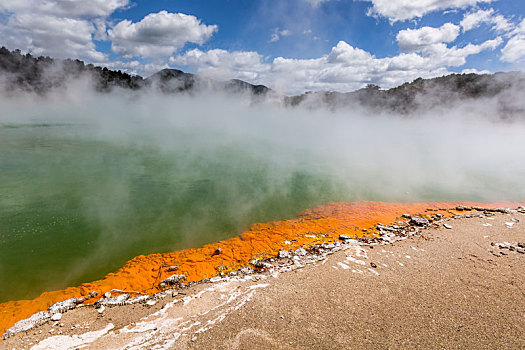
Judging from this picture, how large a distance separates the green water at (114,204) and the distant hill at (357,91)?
153 ft

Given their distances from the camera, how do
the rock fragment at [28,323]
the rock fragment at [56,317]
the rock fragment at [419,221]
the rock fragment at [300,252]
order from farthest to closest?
the rock fragment at [419,221], the rock fragment at [300,252], the rock fragment at [56,317], the rock fragment at [28,323]

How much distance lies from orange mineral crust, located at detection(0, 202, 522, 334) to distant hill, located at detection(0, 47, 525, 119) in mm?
44816

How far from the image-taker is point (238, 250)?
7.73 m

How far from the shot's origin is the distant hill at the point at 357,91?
4262 cm

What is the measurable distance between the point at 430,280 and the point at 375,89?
7288cm

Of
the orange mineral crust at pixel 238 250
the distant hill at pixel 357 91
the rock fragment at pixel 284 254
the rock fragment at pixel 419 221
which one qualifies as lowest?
the orange mineral crust at pixel 238 250

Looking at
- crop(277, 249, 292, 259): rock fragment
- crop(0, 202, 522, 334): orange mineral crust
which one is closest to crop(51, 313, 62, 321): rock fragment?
crop(0, 202, 522, 334): orange mineral crust

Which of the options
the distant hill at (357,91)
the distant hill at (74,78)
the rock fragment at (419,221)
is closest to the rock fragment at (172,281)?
the rock fragment at (419,221)

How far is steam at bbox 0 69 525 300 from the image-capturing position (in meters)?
7.68

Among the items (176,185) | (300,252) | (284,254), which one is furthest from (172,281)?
(176,185)

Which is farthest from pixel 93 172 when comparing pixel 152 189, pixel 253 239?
pixel 253 239

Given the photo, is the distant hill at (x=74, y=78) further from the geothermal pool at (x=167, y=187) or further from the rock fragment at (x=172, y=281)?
the rock fragment at (x=172, y=281)

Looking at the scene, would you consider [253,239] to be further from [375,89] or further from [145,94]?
[145,94]

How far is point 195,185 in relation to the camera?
13.3 m
